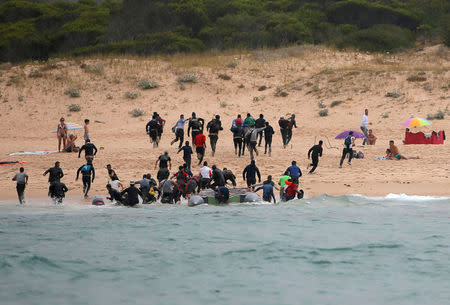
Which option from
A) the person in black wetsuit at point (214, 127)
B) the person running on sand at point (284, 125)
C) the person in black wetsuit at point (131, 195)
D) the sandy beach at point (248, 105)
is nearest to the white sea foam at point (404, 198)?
the sandy beach at point (248, 105)

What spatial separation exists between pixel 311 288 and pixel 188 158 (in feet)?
30.2

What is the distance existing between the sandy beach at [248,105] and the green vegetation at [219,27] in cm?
484

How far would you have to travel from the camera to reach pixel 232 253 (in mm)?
15875

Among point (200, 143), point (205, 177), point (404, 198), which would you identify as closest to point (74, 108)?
point (200, 143)

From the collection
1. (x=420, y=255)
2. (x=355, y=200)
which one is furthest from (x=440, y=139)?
(x=420, y=255)

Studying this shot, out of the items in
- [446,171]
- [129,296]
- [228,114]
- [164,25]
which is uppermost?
[164,25]

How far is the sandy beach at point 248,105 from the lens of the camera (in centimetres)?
2270

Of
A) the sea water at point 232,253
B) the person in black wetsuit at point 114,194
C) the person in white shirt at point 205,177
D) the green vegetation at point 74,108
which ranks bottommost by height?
the sea water at point 232,253

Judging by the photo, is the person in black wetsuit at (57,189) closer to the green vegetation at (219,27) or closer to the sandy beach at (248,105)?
the sandy beach at (248,105)

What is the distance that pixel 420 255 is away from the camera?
15844 millimetres

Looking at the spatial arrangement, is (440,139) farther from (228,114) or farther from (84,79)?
(84,79)

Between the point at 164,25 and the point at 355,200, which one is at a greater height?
the point at 164,25

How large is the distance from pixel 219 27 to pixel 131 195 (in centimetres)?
3791

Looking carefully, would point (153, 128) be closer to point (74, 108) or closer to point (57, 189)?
point (57, 189)
